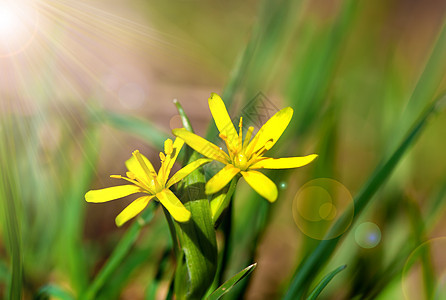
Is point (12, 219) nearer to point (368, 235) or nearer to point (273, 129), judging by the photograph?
point (273, 129)

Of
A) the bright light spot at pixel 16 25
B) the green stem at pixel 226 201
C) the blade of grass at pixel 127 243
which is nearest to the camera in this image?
the green stem at pixel 226 201

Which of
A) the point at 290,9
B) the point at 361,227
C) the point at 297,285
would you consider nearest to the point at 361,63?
the point at 290,9

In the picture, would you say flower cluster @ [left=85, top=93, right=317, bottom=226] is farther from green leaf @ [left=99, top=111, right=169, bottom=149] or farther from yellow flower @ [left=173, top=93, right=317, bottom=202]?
green leaf @ [left=99, top=111, right=169, bottom=149]

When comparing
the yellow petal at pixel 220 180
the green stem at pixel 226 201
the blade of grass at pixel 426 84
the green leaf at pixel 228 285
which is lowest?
the green leaf at pixel 228 285

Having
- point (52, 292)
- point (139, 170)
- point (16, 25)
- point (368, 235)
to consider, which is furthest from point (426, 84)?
point (16, 25)

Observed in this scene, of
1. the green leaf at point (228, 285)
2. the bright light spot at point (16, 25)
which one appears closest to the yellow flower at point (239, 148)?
the green leaf at point (228, 285)

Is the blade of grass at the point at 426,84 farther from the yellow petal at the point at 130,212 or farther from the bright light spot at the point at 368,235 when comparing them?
the yellow petal at the point at 130,212
